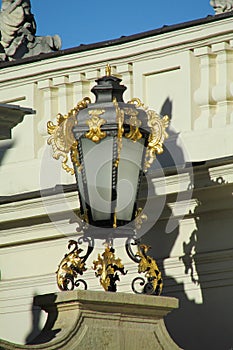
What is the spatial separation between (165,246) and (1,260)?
1.63 m

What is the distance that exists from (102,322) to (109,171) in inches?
42.4

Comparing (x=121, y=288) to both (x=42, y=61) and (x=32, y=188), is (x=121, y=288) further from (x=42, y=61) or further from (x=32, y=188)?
(x=42, y=61)

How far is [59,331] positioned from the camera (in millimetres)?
Answer: 9453

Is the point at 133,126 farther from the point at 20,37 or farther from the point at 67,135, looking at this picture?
the point at 20,37

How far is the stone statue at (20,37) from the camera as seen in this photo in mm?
13820

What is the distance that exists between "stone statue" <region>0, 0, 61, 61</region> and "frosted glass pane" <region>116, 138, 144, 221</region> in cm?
384

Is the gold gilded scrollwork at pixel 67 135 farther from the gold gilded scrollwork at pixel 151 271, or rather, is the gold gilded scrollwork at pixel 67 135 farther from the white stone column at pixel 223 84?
the white stone column at pixel 223 84

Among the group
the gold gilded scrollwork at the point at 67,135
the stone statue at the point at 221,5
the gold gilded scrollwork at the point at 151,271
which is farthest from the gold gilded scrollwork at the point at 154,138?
the stone statue at the point at 221,5

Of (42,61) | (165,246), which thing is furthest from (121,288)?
(42,61)

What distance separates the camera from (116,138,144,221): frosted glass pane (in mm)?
10070

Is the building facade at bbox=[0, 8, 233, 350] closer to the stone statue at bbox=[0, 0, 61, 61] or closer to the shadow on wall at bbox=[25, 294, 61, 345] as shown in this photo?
the stone statue at bbox=[0, 0, 61, 61]

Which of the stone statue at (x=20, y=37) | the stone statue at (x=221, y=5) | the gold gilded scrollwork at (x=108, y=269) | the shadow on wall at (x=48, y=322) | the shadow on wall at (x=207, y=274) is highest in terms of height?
the stone statue at (x=20, y=37)

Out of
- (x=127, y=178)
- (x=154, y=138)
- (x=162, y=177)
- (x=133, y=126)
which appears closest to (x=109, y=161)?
(x=127, y=178)

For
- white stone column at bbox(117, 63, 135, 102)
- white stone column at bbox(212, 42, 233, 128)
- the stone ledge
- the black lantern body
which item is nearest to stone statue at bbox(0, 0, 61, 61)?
white stone column at bbox(117, 63, 135, 102)
